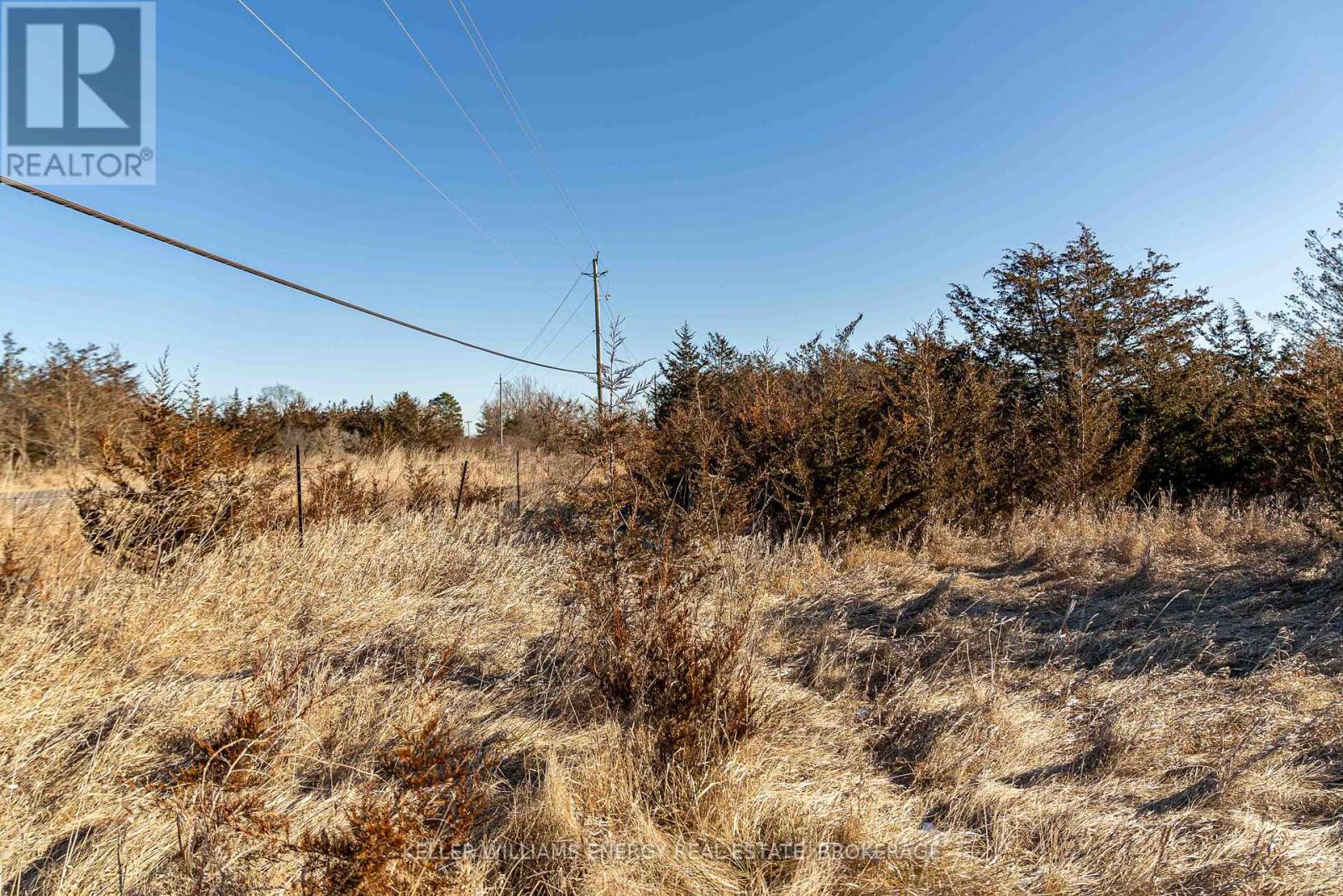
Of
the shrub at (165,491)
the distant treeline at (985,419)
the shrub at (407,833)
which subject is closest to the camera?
the shrub at (407,833)

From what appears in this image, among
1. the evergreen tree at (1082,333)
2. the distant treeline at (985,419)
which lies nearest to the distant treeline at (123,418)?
the distant treeline at (985,419)

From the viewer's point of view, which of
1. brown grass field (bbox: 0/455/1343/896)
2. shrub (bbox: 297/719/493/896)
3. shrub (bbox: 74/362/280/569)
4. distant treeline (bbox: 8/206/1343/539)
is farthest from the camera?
distant treeline (bbox: 8/206/1343/539)

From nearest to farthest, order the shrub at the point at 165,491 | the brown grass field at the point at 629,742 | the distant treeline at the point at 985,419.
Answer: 1. the brown grass field at the point at 629,742
2. the shrub at the point at 165,491
3. the distant treeline at the point at 985,419

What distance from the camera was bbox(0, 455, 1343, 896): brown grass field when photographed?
6.31ft

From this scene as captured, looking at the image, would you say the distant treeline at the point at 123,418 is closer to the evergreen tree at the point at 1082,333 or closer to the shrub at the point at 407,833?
the shrub at the point at 407,833

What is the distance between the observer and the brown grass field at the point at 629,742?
192 cm

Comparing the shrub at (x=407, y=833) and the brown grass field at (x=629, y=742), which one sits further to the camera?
the brown grass field at (x=629, y=742)

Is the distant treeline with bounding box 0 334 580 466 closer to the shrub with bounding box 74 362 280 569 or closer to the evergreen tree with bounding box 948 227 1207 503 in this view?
the shrub with bounding box 74 362 280 569

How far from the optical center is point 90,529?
457cm

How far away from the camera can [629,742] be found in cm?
256

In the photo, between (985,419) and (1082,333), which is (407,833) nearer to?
(985,419)

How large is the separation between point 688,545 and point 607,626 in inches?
35.5

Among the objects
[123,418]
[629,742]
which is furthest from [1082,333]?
[123,418]

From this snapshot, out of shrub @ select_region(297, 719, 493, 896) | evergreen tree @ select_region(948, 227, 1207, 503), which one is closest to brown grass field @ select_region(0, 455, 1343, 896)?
shrub @ select_region(297, 719, 493, 896)
